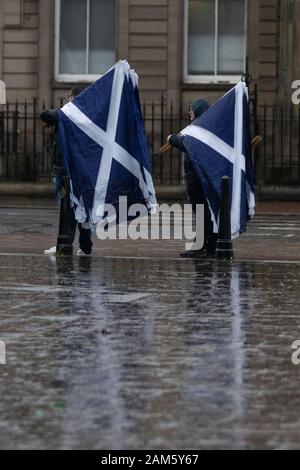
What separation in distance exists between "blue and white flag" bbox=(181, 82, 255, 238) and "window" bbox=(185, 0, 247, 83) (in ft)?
51.6

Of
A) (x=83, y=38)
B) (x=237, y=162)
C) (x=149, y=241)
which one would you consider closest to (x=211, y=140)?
(x=237, y=162)

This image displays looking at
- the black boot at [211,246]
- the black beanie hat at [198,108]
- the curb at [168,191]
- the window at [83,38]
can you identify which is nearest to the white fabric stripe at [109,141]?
the black beanie hat at [198,108]

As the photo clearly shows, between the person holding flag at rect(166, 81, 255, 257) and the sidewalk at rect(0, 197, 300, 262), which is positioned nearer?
the person holding flag at rect(166, 81, 255, 257)

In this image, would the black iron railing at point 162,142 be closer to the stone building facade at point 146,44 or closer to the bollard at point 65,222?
the stone building facade at point 146,44

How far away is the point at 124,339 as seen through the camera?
9.31 meters

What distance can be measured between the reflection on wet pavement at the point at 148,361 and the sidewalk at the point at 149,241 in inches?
108

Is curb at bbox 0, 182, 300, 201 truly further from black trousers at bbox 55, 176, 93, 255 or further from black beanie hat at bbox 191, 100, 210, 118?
black trousers at bbox 55, 176, 93, 255

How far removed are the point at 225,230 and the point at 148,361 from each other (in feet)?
23.9

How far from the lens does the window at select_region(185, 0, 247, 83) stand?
32.0m

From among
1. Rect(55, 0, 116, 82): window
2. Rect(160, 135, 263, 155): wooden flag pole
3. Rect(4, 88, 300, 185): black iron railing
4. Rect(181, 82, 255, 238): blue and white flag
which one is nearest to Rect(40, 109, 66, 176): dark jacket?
Rect(160, 135, 263, 155): wooden flag pole

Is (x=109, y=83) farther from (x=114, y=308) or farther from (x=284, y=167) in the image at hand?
(x=284, y=167)

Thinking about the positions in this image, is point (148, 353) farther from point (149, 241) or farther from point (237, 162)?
point (149, 241)
